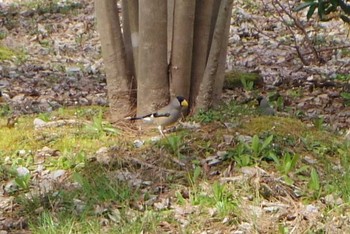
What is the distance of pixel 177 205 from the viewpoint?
4.54 meters

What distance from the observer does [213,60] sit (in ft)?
19.3

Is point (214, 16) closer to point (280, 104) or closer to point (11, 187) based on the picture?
point (280, 104)

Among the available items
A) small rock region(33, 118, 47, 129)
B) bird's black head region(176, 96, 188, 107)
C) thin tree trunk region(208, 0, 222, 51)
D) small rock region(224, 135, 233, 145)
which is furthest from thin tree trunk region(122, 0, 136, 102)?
small rock region(224, 135, 233, 145)

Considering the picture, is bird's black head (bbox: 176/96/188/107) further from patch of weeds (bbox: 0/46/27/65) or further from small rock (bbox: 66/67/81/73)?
patch of weeds (bbox: 0/46/27/65)

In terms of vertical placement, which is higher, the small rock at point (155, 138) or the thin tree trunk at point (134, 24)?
the thin tree trunk at point (134, 24)

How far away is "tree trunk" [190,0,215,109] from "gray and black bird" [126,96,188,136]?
0.31 m

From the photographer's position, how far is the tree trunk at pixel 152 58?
5844 mm

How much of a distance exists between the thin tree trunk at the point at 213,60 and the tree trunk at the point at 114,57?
0.65 meters

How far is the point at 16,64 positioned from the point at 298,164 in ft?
18.1

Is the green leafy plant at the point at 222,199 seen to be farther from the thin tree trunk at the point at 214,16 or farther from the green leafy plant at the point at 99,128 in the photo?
the thin tree trunk at the point at 214,16

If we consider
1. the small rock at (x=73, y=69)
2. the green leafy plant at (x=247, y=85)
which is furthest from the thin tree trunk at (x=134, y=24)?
the small rock at (x=73, y=69)

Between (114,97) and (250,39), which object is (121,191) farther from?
(250,39)

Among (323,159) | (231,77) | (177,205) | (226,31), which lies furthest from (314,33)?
(177,205)

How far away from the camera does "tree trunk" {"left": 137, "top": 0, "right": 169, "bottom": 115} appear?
584cm
